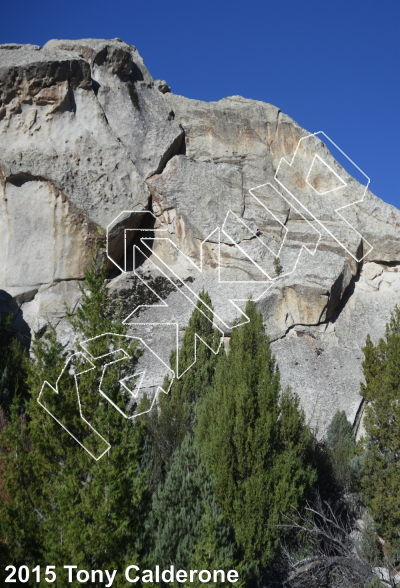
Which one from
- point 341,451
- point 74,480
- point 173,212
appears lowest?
point 74,480

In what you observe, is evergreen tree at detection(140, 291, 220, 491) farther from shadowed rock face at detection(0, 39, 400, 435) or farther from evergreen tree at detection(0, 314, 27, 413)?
evergreen tree at detection(0, 314, 27, 413)

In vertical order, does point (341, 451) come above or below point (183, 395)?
below

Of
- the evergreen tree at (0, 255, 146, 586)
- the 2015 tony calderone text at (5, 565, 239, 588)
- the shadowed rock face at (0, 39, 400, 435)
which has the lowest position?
the 2015 tony calderone text at (5, 565, 239, 588)

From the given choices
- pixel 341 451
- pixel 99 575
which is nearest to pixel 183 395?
pixel 341 451

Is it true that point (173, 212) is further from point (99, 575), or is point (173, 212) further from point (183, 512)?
point (99, 575)

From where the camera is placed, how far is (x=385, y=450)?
31.2ft

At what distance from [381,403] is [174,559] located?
19.2 ft

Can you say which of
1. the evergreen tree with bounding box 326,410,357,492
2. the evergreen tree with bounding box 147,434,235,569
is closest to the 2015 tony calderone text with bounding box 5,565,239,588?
the evergreen tree with bounding box 147,434,235,569

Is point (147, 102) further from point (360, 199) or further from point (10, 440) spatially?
point (10, 440)

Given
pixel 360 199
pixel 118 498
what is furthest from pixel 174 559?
pixel 360 199

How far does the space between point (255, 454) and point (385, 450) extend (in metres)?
3.67

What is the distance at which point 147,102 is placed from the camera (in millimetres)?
19844

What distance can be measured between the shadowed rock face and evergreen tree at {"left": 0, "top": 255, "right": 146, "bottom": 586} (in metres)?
10.3

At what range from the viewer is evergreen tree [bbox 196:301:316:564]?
7070 mm
